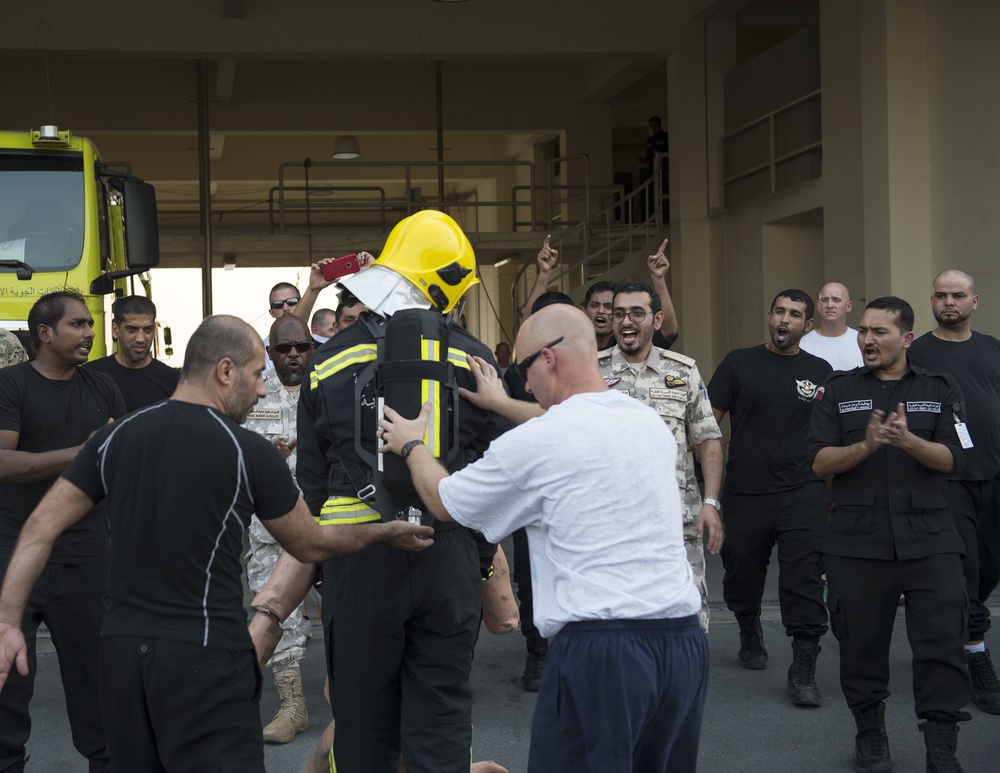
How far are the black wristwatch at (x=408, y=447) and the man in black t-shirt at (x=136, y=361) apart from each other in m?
3.48

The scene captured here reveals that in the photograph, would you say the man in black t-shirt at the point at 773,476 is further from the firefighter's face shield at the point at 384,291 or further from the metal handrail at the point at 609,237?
the metal handrail at the point at 609,237

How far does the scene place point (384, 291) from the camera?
3656mm

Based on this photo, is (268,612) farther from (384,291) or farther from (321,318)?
(321,318)

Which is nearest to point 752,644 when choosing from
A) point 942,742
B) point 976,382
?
point 976,382

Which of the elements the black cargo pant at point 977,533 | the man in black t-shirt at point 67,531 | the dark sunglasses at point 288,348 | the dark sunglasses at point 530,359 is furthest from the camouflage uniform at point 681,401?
the dark sunglasses at point 530,359

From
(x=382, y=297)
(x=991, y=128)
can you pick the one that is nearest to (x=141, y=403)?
(x=382, y=297)

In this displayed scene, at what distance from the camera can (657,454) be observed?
3.10 m

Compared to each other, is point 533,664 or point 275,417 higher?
point 275,417

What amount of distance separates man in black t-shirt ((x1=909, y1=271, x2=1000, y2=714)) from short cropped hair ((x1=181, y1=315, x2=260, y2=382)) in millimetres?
3901

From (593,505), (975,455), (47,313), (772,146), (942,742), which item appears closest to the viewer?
(593,505)

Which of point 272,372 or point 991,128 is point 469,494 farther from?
point 991,128

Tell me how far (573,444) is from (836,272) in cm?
961

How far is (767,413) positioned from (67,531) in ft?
11.9

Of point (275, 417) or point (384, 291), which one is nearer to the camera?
point (384, 291)
